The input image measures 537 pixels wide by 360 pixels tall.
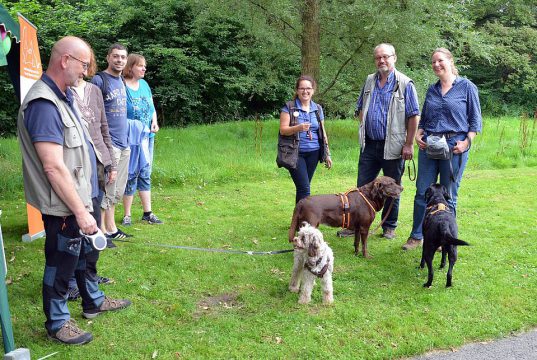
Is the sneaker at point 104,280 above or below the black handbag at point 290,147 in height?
below

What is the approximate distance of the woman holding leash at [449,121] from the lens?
4.98 meters

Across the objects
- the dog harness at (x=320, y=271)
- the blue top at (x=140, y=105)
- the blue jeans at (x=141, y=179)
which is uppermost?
the blue top at (x=140, y=105)

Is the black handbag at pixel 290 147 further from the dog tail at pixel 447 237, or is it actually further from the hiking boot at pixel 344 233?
the dog tail at pixel 447 237

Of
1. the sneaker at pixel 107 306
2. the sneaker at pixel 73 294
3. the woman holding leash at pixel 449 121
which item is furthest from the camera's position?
the woman holding leash at pixel 449 121

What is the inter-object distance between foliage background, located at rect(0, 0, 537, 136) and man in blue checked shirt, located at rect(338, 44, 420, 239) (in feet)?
18.7

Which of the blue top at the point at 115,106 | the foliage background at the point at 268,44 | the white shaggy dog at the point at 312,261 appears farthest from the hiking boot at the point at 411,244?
the foliage background at the point at 268,44

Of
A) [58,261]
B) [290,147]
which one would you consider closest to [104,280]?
[58,261]

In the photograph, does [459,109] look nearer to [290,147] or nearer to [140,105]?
[290,147]

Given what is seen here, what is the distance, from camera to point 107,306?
13.2ft

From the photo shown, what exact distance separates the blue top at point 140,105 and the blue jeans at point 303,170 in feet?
6.17

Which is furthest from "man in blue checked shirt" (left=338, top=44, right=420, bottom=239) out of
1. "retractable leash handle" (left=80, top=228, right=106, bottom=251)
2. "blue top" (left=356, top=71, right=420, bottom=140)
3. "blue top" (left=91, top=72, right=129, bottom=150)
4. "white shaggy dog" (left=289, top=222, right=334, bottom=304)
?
"retractable leash handle" (left=80, top=228, right=106, bottom=251)

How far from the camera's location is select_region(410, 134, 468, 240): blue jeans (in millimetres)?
5129

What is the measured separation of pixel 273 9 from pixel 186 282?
8636mm

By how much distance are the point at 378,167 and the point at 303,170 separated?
94cm
